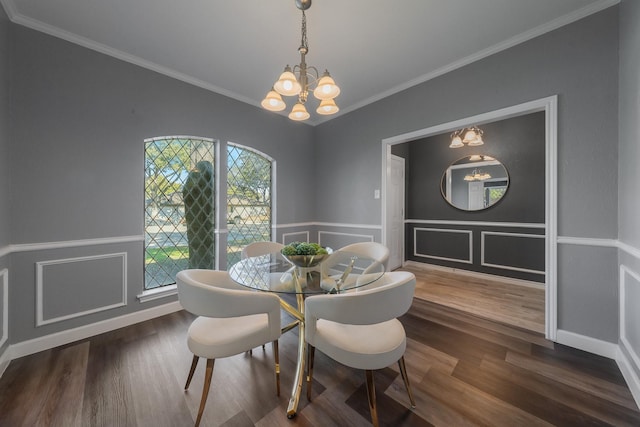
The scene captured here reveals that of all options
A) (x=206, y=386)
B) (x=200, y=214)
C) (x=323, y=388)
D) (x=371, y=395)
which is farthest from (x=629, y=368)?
(x=200, y=214)

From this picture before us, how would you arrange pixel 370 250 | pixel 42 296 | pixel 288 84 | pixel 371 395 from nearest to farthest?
pixel 371 395, pixel 288 84, pixel 42 296, pixel 370 250

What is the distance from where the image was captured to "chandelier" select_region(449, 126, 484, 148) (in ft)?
11.4

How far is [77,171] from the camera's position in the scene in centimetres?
208

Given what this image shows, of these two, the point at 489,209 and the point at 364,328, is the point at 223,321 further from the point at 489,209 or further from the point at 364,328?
the point at 489,209

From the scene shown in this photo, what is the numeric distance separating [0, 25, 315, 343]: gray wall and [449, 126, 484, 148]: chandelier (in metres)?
3.90

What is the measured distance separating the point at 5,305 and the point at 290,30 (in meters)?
3.13

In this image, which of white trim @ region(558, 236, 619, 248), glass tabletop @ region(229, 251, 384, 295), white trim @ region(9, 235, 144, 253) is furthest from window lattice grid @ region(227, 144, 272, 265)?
white trim @ region(558, 236, 619, 248)

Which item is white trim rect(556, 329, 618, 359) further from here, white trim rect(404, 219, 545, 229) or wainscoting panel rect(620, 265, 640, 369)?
white trim rect(404, 219, 545, 229)

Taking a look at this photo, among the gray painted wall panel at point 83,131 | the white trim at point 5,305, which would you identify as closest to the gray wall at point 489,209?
the gray painted wall panel at point 83,131

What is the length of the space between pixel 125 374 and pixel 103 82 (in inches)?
101

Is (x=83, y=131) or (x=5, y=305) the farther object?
(x=83, y=131)

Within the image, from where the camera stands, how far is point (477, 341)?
201 cm

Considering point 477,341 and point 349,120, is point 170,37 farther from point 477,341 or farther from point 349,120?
point 477,341

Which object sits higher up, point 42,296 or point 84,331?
point 42,296
